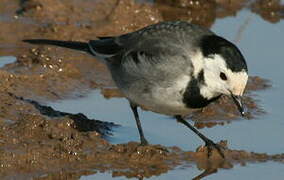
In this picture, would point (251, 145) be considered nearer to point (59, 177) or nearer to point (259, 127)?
point (259, 127)

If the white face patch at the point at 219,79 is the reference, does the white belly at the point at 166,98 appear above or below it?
below

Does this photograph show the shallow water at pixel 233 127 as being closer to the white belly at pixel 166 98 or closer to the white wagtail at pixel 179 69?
the white wagtail at pixel 179 69

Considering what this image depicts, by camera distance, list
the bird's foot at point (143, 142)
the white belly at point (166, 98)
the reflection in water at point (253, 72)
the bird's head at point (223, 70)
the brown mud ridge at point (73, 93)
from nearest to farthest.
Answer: the bird's head at point (223, 70) → the white belly at point (166, 98) → the brown mud ridge at point (73, 93) → the reflection in water at point (253, 72) → the bird's foot at point (143, 142)

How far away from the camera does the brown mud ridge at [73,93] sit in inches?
321

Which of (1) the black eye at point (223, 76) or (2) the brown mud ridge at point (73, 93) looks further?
(2) the brown mud ridge at point (73, 93)

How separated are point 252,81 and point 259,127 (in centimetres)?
107

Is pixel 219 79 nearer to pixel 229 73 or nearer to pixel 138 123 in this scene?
pixel 229 73

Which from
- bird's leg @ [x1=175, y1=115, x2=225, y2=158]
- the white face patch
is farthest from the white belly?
bird's leg @ [x1=175, y1=115, x2=225, y2=158]

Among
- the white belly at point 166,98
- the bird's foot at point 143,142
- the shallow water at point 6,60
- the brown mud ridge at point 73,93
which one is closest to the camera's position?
the white belly at point 166,98

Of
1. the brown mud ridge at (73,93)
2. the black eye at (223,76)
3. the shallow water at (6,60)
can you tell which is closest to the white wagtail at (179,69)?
the black eye at (223,76)

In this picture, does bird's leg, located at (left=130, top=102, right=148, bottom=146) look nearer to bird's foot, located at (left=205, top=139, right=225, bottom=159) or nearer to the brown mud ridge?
the brown mud ridge

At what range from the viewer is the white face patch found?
793cm

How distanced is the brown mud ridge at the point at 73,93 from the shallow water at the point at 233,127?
11 cm

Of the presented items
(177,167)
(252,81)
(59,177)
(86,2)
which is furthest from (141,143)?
(86,2)
